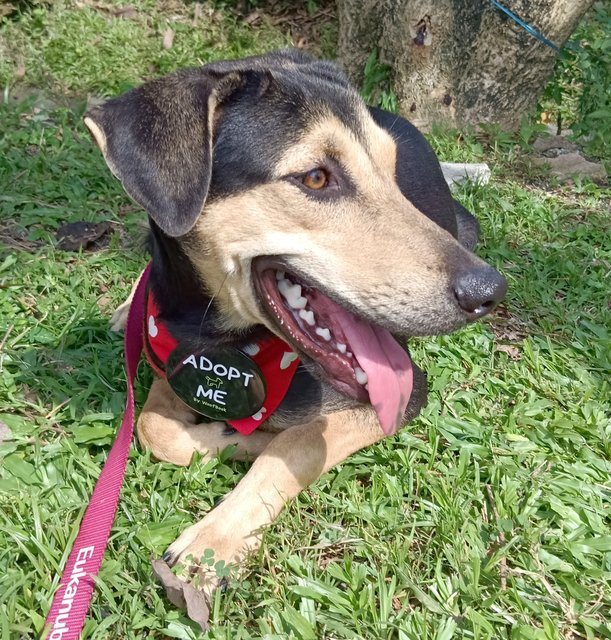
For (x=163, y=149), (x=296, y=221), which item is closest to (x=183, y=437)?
(x=296, y=221)

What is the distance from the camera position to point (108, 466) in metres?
2.53

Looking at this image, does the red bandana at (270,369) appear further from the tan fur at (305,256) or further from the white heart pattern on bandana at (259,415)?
the tan fur at (305,256)

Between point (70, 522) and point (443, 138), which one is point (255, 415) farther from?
point (443, 138)

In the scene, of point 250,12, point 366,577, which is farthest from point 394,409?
point 250,12

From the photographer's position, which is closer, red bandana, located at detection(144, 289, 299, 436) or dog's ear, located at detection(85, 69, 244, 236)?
dog's ear, located at detection(85, 69, 244, 236)

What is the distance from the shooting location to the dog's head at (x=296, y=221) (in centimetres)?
230

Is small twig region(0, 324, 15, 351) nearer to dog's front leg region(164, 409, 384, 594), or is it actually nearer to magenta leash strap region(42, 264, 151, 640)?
magenta leash strap region(42, 264, 151, 640)

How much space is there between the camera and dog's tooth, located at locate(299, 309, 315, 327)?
2504mm

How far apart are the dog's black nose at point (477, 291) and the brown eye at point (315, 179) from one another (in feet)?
1.99

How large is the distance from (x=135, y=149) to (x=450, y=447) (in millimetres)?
1761

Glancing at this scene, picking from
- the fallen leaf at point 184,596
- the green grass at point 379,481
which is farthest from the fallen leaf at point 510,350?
the fallen leaf at point 184,596

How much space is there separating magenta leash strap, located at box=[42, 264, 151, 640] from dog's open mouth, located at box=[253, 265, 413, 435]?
74cm

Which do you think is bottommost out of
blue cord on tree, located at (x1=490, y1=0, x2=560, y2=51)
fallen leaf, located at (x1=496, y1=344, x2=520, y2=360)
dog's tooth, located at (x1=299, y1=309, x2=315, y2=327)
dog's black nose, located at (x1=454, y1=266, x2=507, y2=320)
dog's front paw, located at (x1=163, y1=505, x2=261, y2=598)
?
fallen leaf, located at (x1=496, y1=344, x2=520, y2=360)

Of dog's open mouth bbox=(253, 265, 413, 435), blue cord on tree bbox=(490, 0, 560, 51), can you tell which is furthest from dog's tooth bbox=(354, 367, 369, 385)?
blue cord on tree bbox=(490, 0, 560, 51)
